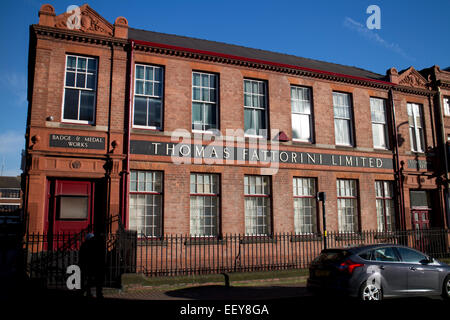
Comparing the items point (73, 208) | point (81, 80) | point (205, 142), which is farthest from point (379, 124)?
point (73, 208)

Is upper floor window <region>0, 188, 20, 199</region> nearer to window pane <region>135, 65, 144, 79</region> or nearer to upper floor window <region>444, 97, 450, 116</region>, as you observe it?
window pane <region>135, 65, 144, 79</region>

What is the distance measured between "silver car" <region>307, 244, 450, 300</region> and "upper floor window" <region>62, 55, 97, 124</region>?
359 inches

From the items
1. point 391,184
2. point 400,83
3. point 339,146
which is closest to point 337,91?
point 339,146

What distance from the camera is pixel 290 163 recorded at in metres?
15.2

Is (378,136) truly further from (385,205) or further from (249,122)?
(249,122)

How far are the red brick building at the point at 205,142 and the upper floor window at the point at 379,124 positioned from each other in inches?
2.3

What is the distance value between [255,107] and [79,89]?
22.4ft

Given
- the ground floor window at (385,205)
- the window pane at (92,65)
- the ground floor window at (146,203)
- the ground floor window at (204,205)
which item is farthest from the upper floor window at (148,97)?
the ground floor window at (385,205)

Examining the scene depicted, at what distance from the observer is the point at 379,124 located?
58.2 ft

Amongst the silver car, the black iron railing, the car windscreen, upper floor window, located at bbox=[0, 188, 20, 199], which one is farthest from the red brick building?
upper floor window, located at bbox=[0, 188, 20, 199]

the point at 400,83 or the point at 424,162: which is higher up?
the point at 400,83

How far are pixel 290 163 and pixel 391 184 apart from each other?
5692 millimetres

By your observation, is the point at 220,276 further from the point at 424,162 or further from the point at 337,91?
the point at 424,162

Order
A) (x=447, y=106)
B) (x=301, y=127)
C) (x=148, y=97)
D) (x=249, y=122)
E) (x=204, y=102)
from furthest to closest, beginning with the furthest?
(x=447, y=106) < (x=301, y=127) < (x=249, y=122) < (x=204, y=102) < (x=148, y=97)
